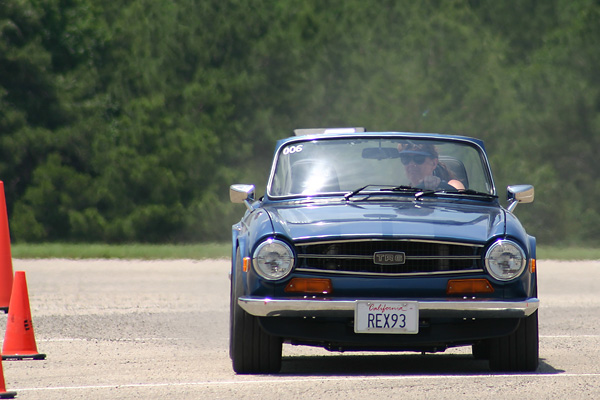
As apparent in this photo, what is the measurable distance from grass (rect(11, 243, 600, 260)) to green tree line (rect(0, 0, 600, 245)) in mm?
1997

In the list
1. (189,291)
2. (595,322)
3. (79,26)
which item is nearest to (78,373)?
(595,322)

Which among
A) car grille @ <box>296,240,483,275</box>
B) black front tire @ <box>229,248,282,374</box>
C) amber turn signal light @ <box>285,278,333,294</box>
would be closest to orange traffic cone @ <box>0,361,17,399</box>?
black front tire @ <box>229,248,282,374</box>

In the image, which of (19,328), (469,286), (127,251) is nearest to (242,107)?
(127,251)

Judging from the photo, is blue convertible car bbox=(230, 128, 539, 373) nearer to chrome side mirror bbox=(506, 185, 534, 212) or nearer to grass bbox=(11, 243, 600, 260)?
chrome side mirror bbox=(506, 185, 534, 212)

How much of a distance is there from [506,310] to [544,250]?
22031 millimetres

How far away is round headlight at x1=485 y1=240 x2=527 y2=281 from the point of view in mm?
6949

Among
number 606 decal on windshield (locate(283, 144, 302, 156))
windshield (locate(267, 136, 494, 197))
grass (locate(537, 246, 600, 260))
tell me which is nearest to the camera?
windshield (locate(267, 136, 494, 197))

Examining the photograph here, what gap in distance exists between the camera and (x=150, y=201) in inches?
1205

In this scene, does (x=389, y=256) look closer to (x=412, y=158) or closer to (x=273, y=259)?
(x=273, y=259)

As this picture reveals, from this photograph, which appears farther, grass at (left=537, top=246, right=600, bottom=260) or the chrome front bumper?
grass at (left=537, top=246, right=600, bottom=260)

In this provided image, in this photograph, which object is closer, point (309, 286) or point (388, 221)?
point (309, 286)

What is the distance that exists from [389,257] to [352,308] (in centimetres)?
41

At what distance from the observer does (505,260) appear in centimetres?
696

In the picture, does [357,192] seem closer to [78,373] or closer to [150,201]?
[78,373]
